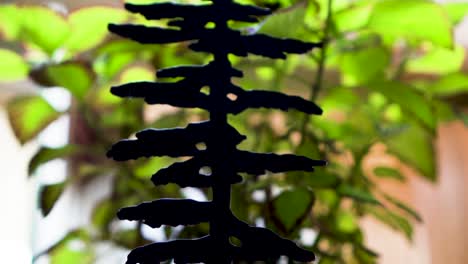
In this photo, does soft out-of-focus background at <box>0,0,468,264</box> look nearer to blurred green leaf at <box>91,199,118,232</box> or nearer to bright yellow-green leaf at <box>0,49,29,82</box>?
blurred green leaf at <box>91,199,118,232</box>

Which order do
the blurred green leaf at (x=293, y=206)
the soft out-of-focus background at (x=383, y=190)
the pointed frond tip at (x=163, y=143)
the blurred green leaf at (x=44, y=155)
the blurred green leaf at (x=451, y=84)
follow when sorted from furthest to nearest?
1. the soft out-of-focus background at (x=383, y=190)
2. the blurred green leaf at (x=451, y=84)
3. the blurred green leaf at (x=44, y=155)
4. the blurred green leaf at (x=293, y=206)
5. the pointed frond tip at (x=163, y=143)

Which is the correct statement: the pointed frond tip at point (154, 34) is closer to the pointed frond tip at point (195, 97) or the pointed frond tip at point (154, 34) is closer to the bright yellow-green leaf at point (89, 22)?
the pointed frond tip at point (195, 97)

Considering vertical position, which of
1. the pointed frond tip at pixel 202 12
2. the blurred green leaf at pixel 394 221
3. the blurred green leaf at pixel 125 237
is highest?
the pointed frond tip at pixel 202 12

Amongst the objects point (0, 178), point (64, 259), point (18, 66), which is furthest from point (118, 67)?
point (0, 178)

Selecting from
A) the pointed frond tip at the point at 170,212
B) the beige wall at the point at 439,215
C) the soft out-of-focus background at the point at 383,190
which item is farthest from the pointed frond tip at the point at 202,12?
the beige wall at the point at 439,215

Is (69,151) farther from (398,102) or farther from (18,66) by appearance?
(398,102)

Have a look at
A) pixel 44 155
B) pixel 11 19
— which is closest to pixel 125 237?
pixel 44 155

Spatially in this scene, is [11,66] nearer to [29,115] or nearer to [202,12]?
[29,115]

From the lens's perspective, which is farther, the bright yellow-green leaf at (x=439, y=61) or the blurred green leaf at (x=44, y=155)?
the bright yellow-green leaf at (x=439, y=61)
